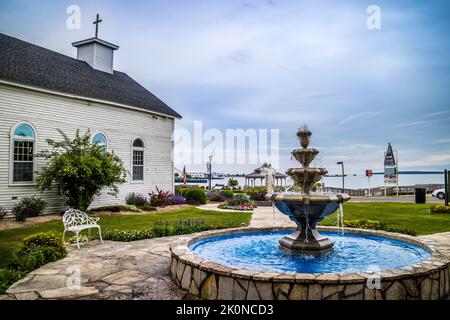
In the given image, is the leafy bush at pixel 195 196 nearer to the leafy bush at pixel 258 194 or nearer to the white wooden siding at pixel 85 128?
the white wooden siding at pixel 85 128

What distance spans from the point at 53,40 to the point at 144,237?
1583cm

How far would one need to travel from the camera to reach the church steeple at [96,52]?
2101 cm

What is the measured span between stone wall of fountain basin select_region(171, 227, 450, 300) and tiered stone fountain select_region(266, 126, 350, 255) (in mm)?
1988

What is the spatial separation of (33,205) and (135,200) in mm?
5656

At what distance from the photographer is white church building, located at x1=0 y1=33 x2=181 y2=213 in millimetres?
13711

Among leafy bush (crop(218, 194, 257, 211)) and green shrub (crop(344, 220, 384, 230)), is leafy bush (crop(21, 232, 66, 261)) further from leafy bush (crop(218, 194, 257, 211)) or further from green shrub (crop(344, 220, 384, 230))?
leafy bush (crop(218, 194, 257, 211))

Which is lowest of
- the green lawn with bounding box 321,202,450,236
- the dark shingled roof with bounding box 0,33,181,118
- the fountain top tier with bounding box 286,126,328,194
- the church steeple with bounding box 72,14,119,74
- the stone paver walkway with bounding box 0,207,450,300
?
the green lawn with bounding box 321,202,450,236

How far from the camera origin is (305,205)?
6.32 m

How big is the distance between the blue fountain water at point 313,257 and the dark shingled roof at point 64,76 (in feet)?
38.2

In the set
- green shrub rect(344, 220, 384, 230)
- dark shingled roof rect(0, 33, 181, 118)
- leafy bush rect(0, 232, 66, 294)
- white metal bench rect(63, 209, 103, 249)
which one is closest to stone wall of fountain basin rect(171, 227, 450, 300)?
leafy bush rect(0, 232, 66, 294)

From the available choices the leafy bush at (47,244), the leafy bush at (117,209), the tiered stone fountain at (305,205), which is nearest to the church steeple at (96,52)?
the leafy bush at (117,209)

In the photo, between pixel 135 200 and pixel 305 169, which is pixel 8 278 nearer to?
pixel 305 169
